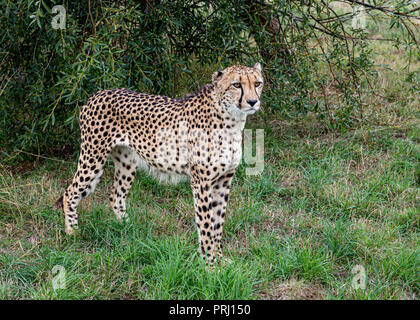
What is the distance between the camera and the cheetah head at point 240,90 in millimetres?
3203

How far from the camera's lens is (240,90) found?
10.7 ft

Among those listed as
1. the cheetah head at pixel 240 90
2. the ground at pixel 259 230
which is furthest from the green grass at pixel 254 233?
the cheetah head at pixel 240 90

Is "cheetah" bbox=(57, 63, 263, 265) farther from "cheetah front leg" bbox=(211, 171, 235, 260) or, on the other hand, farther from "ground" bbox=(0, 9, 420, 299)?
"ground" bbox=(0, 9, 420, 299)

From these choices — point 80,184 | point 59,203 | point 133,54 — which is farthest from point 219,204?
point 133,54

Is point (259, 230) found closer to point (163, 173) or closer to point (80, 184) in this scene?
point (163, 173)

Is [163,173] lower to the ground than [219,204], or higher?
higher

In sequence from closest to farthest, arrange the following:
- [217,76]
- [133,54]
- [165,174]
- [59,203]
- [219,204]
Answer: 1. [217,76]
2. [219,204]
3. [165,174]
4. [59,203]
5. [133,54]

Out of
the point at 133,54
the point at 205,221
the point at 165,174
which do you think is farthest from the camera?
the point at 133,54

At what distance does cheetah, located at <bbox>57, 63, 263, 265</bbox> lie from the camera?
11.1ft

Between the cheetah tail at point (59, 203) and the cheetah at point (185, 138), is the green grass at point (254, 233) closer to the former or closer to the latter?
the cheetah tail at point (59, 203)

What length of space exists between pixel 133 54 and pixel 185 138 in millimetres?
1305

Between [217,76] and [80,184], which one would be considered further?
[80,184]

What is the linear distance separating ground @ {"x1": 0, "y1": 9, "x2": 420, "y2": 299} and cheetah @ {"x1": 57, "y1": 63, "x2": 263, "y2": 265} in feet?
0.87

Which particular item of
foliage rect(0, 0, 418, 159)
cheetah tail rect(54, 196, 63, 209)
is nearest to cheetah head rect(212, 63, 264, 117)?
foliage rect(0, 0, 418, 159)
